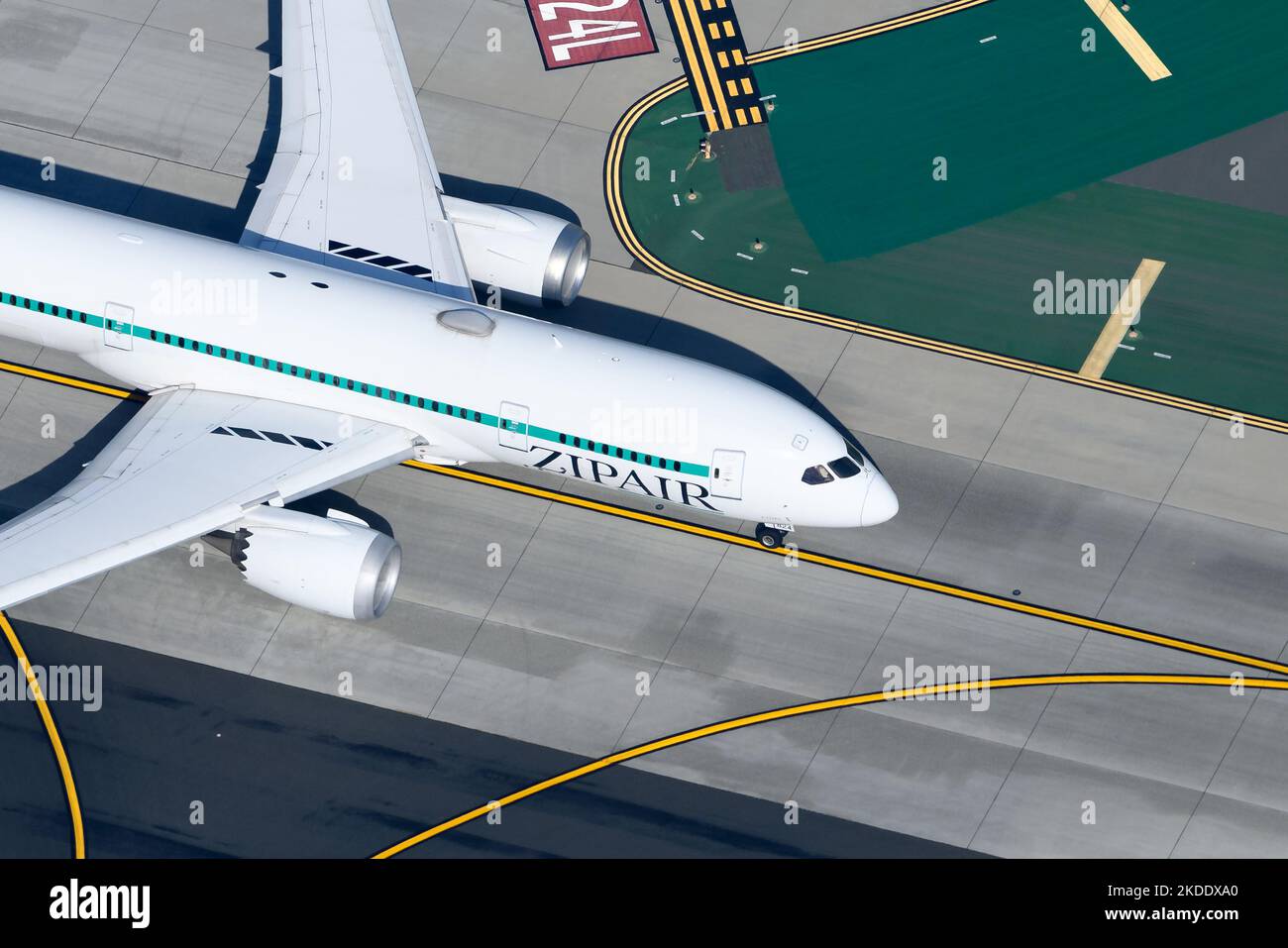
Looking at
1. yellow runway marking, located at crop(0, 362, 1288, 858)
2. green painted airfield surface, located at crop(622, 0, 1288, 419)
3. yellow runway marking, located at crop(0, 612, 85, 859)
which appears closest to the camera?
yellow runway marking, located at crop(0, 612, 85, 859)

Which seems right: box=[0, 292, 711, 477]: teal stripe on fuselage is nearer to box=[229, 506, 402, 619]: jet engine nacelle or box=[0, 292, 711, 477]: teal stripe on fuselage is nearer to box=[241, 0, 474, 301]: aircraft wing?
box=[229, 506, 402, 619]: jet engine nacelle

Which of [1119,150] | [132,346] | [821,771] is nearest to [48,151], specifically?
[132,346]

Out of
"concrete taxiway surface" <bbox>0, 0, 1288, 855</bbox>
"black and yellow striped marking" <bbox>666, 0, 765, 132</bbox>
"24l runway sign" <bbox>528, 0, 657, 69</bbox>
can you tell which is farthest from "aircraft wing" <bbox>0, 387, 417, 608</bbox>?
"black and yellow striped marking" <bbox>666, 0, 765, 132</bbox>

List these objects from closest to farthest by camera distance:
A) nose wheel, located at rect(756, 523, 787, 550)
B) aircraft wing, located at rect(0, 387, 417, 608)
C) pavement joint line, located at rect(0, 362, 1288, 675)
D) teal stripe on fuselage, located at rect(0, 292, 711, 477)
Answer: aircraft wing, located at rect(0, 387, 417, 608) < teal stripe on fuselage, located at rect(0, 292, 711, 477) < pavement joint line, located at rect(0, 362, 1288, 675) < nose wheel, located at rect(756, 523, 787, 550)

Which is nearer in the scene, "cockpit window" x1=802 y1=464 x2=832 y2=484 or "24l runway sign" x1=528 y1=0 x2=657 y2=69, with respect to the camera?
"cockpit window" x1=802 y1=464 x2=832 y2=484

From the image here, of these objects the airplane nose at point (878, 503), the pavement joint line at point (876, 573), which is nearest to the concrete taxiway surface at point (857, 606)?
the pavement joint line at point (876, 573)

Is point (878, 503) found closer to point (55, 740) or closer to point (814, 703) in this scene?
point (814, 703)

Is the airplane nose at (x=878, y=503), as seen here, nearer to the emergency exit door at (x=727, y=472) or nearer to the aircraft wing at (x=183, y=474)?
the emergency exit door at (x=727, y=472)
